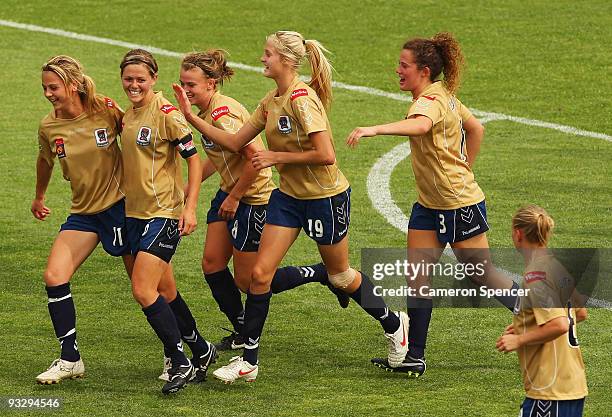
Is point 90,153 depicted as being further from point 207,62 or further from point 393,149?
point 393,149

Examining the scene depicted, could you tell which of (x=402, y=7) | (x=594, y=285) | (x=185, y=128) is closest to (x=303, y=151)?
(x=185, y=128)

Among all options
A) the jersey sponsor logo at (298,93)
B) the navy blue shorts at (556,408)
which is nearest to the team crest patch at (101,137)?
the jersey sponsor logo at (298,93)

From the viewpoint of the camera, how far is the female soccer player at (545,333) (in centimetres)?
754

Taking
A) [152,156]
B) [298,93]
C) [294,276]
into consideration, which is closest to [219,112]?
[152,156]

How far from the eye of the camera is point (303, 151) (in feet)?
31.5

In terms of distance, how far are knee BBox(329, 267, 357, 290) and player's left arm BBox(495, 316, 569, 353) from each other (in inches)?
104

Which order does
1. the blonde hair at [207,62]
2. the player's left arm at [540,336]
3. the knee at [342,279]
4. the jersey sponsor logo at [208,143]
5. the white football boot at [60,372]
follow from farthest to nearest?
1. the jersey sponsor logo at [208,143]
2. the blonde hair at [207,62]
3. the knee at [342,279]
4. the white football boot at [60,372]
5. the player's left arm at [540,336]

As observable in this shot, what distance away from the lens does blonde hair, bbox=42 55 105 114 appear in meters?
9.73

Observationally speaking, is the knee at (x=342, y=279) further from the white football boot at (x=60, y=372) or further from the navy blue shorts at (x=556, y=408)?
the navy blue shorts at (x=556, y=408)

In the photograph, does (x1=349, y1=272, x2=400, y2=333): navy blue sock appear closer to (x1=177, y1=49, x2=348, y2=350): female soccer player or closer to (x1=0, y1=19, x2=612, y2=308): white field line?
(x1=177, y1=49, x2=348, y2=350): female soccer player

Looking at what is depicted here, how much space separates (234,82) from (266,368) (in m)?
11.0

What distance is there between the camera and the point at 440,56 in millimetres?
9961

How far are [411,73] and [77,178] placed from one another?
7.67 feet

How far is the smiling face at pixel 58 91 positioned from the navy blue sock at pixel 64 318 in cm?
119
